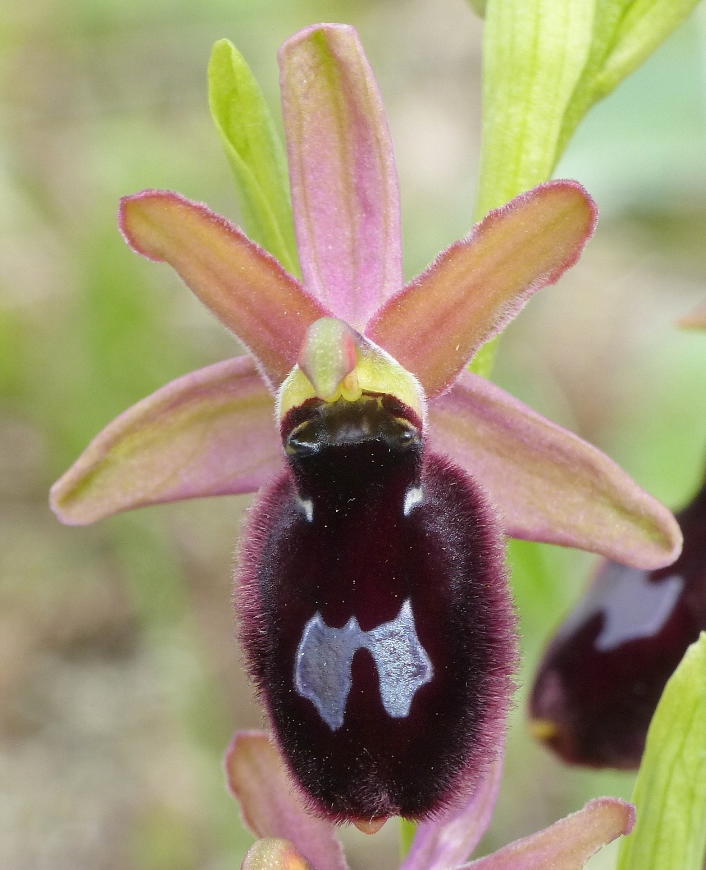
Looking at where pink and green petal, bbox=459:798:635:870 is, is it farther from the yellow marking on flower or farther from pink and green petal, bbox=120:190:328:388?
pink and green petal, bbox=120:190:328:388

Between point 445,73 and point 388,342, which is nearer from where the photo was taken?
point 388,342

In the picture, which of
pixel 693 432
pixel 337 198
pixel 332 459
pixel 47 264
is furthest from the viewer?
pixel 47 264

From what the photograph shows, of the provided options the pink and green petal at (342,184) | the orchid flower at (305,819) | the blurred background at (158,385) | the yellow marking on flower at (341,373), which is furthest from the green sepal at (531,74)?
the blurred background at (158,385)

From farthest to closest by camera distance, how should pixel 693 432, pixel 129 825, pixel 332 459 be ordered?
pixel 129 825
pixel 693 432
pixel 332 459

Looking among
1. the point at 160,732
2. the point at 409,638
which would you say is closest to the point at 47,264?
the point at 160,732

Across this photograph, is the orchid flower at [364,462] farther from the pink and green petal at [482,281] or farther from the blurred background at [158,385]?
the blurred background at [158,385]

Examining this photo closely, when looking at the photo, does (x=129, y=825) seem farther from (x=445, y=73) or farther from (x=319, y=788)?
(x=445, y=73)

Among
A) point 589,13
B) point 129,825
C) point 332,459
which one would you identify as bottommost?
point 129,825

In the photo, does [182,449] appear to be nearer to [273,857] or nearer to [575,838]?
[273,857]
